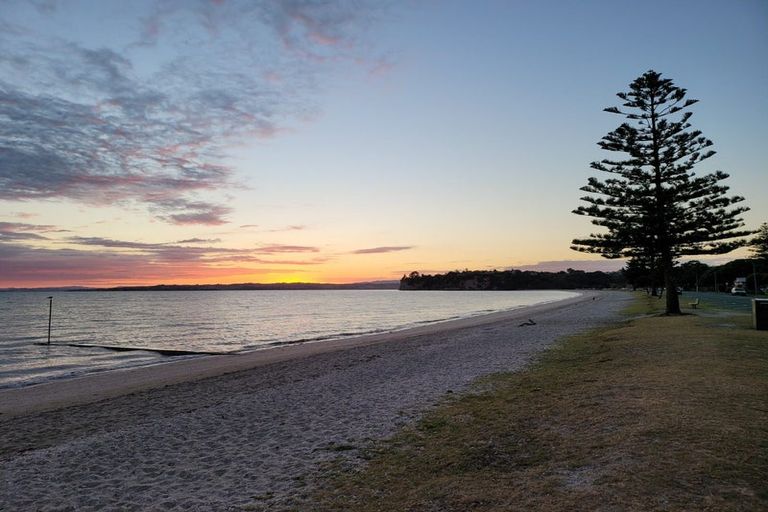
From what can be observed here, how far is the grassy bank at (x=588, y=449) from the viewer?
4.50 meters

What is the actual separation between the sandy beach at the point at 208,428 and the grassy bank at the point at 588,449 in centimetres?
82

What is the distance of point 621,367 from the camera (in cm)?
1134

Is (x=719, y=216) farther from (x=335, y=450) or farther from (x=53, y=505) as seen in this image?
(x=53, y=505)

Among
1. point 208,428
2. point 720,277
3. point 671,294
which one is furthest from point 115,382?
point 720,277

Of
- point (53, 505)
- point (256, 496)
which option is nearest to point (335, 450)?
point (256, 496)

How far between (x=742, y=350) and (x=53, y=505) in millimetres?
14741

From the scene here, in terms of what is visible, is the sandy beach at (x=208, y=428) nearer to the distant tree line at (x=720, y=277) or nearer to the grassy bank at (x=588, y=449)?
the grassy bank at (x=588, y=449)

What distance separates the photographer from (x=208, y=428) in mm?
8555

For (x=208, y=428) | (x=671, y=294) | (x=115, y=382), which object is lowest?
(x=115, y=382)

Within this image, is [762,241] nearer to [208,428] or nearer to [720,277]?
[720,277]

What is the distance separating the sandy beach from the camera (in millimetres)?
5664

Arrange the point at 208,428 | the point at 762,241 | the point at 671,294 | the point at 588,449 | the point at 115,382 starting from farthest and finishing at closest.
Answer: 1. the point at 762,241
2. the point at 671,294
3. the point at 115,382
4. the point at 208,428
5. the point at 588,449

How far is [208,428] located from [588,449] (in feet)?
20.7

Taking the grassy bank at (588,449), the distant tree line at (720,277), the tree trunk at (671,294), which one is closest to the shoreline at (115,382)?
the grassy bank at (588,449)
